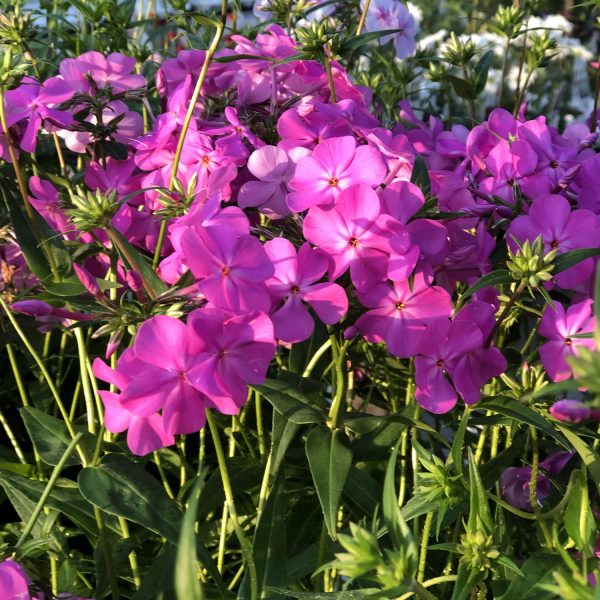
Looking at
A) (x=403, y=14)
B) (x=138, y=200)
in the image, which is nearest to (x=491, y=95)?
(x=403, y=14)

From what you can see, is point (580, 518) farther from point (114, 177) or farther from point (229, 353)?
point (114, 177)

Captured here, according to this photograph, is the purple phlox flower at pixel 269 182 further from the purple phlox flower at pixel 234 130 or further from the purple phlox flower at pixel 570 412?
the purple phlox flower at pixel 570 412

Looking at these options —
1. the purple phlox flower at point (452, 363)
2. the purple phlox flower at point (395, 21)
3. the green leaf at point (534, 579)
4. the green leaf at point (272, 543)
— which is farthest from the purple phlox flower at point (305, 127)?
the purple phlox flower at point (395, 21)

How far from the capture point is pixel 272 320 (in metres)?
0.74

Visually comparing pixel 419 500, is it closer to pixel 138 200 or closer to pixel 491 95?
pixel 138 200

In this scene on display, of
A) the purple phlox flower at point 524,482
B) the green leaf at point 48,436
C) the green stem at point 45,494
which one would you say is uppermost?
the green stem at point 45,494

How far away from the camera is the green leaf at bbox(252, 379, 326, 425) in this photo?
799 millimetres

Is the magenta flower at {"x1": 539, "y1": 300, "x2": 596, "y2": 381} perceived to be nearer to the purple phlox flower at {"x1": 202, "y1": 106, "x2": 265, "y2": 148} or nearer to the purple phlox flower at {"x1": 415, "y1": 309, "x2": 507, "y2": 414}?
the purple phlox flower at {"x1": 415, "y1": 309, "x2": 507, "y2": 414}

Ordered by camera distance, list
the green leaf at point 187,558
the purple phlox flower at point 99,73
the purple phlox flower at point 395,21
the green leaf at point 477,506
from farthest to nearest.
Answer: the purple phlox flower at point 395,21
the purple phlox flower at point 99,73
the green leaf at point 477,506
the green leaf at point 187,558

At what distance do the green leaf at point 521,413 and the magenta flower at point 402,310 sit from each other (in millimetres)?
86

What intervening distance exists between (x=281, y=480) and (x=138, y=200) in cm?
32

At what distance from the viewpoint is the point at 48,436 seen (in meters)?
0.93

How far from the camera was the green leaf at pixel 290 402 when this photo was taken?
799 mm

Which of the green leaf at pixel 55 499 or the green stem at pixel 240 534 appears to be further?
the green leaf at pixel 55 499
